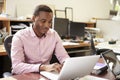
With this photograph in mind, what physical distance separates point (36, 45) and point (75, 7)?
9.57ft

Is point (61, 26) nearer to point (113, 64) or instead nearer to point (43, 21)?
point (43, 21)

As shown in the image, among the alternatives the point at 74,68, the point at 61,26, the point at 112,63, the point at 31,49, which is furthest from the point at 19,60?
the point at 61,26

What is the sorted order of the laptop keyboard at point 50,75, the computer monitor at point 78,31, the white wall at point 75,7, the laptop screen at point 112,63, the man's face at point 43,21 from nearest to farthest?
1. the laptop keyboard at point 50,75
2. the laptop screen at point 112,63
3. the man's face at point 43,21
4. the white wall at point 75,7
5. the computer monitor at point 78,31

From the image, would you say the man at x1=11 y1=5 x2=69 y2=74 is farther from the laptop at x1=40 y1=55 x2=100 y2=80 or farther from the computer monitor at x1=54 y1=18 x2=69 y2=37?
the computer monitor at x1=54 y1=18 x2=69 y2=37

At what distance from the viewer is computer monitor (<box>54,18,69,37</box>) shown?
3699 millimetres

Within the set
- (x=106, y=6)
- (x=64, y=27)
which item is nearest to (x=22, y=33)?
(x=64, y=27)

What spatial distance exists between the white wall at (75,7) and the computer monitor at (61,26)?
484mm

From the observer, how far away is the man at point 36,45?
1.67 meters

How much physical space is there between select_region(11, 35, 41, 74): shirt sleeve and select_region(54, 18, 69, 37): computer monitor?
1.96 metres

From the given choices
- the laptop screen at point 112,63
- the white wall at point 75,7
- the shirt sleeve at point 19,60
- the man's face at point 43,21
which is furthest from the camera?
the white wall at point 75,7

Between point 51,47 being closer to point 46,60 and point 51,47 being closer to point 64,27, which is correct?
point 46,60

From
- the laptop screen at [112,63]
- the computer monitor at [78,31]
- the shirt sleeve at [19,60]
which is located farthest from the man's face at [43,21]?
the computer monitor at [78,31]

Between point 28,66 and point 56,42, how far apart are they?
1.61 ft

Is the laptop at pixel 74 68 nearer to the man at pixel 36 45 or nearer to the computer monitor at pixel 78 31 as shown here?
the man at pixel 36 45
